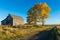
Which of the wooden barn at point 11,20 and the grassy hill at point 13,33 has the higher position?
the wooden barn at point 11,20

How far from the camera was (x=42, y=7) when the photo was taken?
77812mm

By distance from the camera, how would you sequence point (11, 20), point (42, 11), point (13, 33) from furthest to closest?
point (42, 11) < point (11, 20) < point (13, 33)

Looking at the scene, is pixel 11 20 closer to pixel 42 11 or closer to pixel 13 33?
pixel 42 11

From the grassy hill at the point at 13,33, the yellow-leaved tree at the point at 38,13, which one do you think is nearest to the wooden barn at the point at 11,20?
the yellow-leaved tree at the point at 38,13

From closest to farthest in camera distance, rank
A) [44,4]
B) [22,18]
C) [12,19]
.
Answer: [12,19]
[44,4]
[22,18]

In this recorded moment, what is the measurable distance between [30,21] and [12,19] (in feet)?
30.3

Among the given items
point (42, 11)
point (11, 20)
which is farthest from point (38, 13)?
point (11, 20)

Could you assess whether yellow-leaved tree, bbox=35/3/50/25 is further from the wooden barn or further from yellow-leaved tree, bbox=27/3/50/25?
the wooden barn

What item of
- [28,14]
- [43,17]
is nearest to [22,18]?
[28,14]

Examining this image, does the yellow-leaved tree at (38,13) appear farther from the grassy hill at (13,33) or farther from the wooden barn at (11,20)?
the grassy hill at (13,33)

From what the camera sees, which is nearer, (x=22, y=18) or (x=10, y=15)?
(x=10, y=15)

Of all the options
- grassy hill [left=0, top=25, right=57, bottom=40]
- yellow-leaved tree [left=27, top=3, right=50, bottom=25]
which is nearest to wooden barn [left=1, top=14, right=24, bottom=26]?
yellow-leaved tree [left=27, top=3, right=50, bottom=25]

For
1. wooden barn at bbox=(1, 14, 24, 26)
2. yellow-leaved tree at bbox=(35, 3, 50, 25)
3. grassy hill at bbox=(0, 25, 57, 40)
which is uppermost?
yellow-leaved tree at bbox=(35, 3, 50, 25)

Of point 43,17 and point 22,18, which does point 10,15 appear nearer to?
point 22,18
